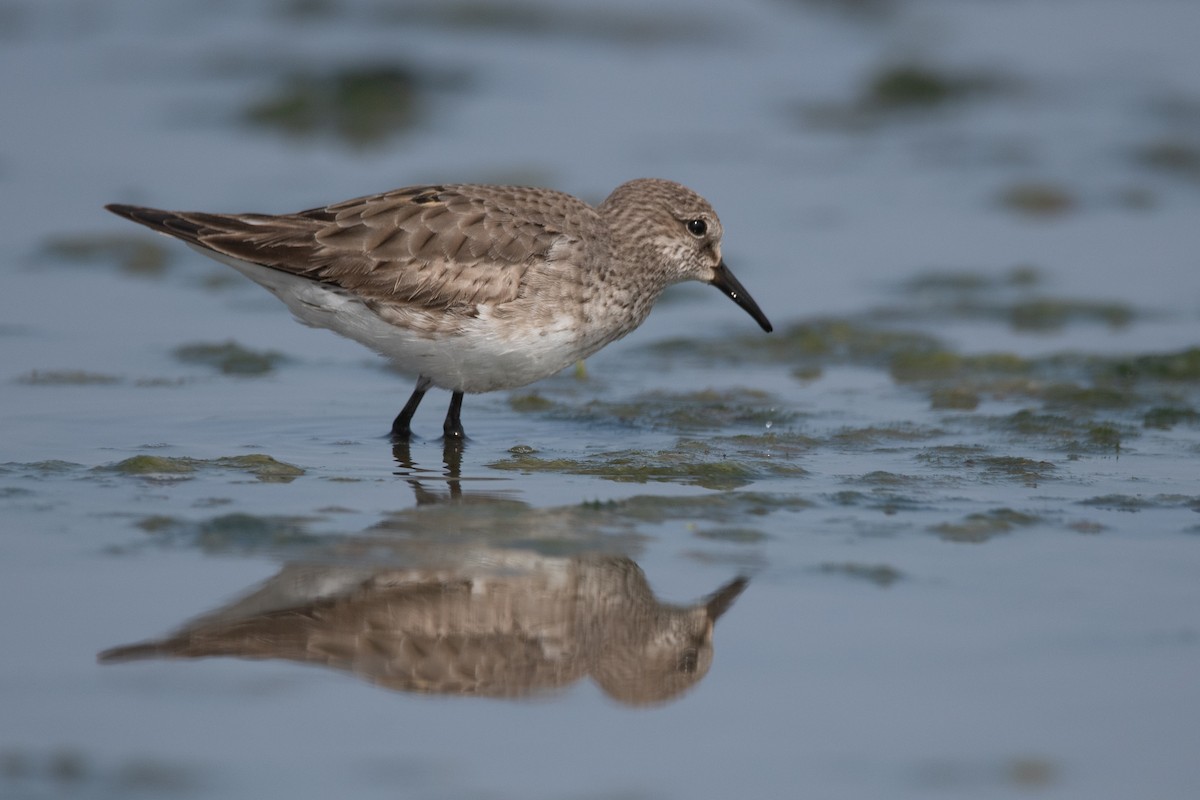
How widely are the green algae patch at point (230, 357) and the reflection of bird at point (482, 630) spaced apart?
4065mm

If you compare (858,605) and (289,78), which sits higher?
(289,78)

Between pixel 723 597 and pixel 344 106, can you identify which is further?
pixel 344 106

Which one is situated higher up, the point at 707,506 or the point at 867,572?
the point at 707,506

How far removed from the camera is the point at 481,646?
224 inches

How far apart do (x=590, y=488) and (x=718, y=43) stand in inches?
502

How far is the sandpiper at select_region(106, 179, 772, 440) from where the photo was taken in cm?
826

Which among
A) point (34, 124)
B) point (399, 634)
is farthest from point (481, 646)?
point (34, 124)

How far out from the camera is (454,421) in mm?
8781

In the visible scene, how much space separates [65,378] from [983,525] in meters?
5.36

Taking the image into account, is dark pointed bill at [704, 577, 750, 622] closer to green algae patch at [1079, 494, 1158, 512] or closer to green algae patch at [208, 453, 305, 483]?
green algae patch at [1079, 494, 1158, 512]

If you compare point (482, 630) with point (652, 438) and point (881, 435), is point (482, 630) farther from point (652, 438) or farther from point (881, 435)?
point (881, 435)

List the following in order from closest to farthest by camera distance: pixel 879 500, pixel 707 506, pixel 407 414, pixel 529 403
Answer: pixel 707 506, pixel 879 500, pixel 407 414, pixel 529 403

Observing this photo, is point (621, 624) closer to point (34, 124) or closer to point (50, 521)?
point (50, 521)

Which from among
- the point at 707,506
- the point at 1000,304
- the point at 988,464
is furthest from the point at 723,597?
the point at 1000,304
